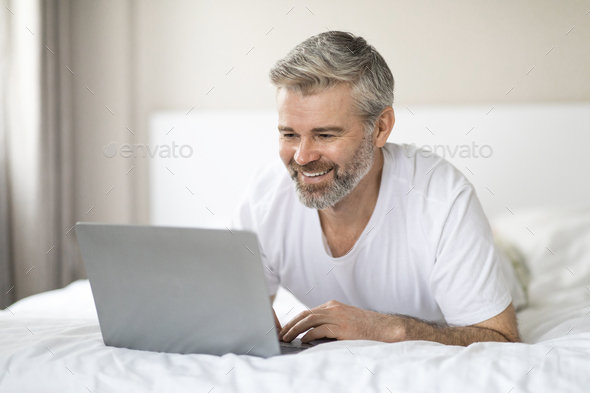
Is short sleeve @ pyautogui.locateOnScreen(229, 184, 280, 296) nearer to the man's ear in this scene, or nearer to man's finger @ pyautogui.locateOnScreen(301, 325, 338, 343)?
the man's ear

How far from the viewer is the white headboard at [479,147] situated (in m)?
2.01

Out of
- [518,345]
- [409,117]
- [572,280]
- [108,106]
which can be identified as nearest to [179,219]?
[108,106]

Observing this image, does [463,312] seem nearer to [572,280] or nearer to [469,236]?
[469,236]

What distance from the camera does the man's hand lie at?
83 cm

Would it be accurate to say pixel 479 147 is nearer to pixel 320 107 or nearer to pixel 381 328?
pixel 320 107

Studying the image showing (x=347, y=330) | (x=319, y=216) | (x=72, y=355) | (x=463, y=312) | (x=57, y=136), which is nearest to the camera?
(x=72, y=355)

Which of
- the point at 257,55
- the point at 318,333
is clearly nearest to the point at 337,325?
the point at 318,333

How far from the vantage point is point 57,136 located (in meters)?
2.36

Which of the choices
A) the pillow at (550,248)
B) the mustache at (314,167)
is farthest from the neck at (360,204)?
the pillow at (550,248)

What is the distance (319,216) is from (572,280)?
0.89 metres

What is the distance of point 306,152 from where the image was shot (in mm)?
1100

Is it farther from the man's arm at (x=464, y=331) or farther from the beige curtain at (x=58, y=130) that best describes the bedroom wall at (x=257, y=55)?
the man's arm at (x=464, y=331)

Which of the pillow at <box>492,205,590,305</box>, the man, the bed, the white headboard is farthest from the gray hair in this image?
the white headboard

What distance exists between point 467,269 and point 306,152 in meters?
0.42
